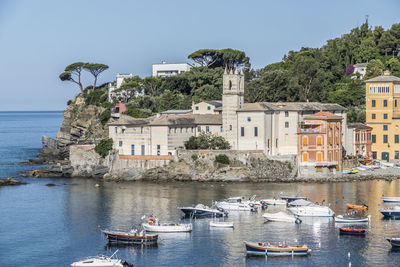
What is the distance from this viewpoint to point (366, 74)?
101188 mm

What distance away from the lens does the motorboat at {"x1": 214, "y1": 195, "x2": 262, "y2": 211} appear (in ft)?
187

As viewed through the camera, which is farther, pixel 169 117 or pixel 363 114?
pixel 363 114

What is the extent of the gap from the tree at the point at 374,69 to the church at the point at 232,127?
71.1 feet

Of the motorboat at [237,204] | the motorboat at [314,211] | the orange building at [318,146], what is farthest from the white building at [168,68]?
the motorboat at [314,211]

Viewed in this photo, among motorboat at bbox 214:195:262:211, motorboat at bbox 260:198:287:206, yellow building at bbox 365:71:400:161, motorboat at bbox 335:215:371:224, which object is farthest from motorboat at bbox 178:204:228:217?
yellow building at bbox 365:71:400:161

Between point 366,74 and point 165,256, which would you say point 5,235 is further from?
point 366,74

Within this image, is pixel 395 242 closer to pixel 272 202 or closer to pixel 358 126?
pixel 272 202

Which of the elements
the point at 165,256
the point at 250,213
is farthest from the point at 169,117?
the point at 165,256

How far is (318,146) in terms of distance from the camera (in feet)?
241

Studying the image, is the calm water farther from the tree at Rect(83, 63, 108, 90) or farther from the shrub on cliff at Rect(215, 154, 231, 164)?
the tree at Rect(83, 63, 108, 90)

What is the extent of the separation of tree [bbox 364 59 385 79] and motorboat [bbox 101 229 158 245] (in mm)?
62569

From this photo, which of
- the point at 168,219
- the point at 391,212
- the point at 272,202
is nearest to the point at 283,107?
the point at 272,202

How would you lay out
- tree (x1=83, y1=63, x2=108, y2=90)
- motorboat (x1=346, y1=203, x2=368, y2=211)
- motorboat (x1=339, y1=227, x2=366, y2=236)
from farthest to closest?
tree (x1=83, y1=63, x2=108, y2=90)
motorboat (x1=346, y1=203, x2=368, y2=211)
motorboat (x1=339, y1=227, x2=366, y2=236)

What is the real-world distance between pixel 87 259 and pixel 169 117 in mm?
38489
